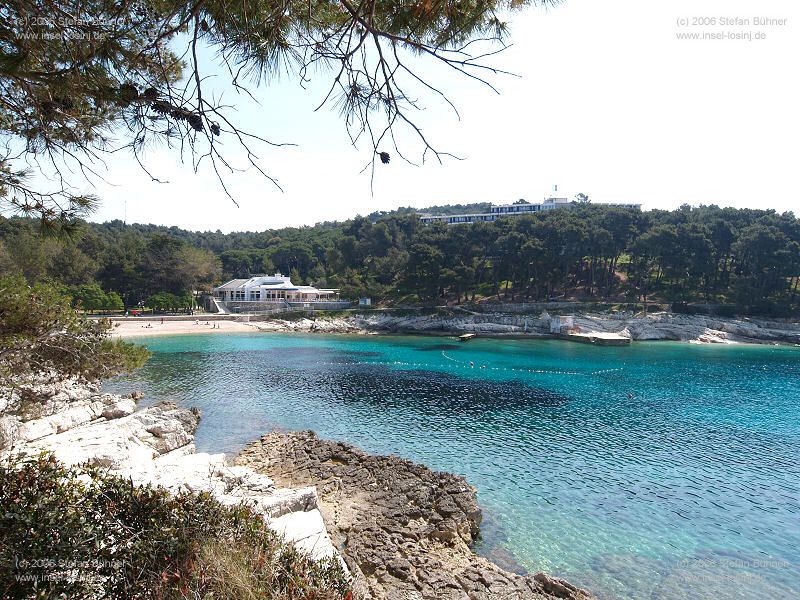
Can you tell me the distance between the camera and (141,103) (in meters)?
4.55

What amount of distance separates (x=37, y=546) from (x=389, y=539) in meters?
6.63

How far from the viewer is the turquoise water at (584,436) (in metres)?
9.30

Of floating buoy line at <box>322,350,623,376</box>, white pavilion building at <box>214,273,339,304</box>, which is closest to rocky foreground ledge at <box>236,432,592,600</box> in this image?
floating buoy line at <box>322,350,623,376</box>

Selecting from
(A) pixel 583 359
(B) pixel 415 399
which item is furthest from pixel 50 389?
(A) pixel 583 359

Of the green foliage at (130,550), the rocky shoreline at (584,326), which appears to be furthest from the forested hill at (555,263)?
the green foliage at (130,550)

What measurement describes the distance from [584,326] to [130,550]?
46.7 meters

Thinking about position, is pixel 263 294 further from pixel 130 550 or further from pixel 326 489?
pixel 130 550

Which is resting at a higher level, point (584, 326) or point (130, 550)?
point (130, 550)

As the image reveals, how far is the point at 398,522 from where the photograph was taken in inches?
387

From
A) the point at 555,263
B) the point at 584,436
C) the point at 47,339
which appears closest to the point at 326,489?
the point at 47,339

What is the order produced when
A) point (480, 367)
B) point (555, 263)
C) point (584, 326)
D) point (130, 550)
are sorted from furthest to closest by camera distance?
point (555, 263)
point (584, 326)
point (480, 367)
point (130, 550)

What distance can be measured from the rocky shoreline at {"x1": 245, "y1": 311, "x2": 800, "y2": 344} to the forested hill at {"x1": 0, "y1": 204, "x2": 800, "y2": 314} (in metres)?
3.85

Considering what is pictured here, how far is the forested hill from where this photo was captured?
48.3 m

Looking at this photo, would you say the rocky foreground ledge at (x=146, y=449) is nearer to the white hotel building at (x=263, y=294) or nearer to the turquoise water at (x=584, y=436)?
the turquoise water at (x=584, y=436)
